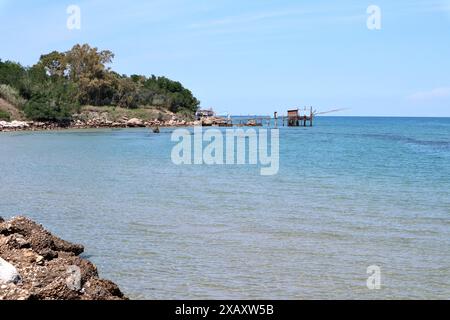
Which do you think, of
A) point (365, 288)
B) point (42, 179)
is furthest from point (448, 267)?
point (42, 179)

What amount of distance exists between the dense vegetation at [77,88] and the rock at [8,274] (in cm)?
6503

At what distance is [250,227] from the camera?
12.3 meters

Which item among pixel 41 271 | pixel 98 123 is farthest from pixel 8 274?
pixel 98 123

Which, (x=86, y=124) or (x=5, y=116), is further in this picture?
(x=86, y=124)

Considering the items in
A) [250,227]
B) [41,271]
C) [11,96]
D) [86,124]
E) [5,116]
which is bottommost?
[250,227]

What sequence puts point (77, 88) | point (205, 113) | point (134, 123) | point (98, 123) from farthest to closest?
point (205, 113) → point (77, 88) → point (134, 123) → point (98, 123)

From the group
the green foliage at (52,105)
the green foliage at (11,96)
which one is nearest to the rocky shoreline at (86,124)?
the green foliage at (52,105)

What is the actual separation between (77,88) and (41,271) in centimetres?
8110

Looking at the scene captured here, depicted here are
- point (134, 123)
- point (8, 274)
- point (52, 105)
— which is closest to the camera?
point (8, 274)

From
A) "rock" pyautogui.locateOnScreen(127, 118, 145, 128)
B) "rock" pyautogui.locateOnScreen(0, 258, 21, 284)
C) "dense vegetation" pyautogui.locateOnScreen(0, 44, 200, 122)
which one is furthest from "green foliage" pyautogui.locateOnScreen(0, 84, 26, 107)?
"rock" pyautogui.locateOnScreen(0, 258, 21, 284)

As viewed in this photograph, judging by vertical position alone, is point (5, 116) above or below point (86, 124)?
above

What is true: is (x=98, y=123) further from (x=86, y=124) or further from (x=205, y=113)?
(x=205, y=113)

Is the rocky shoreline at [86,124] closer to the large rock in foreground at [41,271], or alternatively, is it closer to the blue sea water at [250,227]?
the blue sea water at [250,227]
